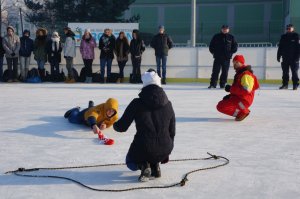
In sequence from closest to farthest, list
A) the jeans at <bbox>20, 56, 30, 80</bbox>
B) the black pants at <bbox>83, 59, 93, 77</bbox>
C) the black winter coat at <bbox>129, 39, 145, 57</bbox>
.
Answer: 1. the black winter coat at <bbox>129, 39, 145, 57</bbox>
2. the jeans at <bbox>20, 56, 30, 80</bbox>
3. the black pants at <bbox>83, 59, 93, 77</bbox>

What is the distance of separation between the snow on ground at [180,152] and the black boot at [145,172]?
0.07m

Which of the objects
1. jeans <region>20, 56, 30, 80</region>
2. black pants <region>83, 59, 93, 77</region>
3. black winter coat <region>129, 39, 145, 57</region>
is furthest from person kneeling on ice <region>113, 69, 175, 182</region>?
jeans <region>20, 56, 30, 80</region>

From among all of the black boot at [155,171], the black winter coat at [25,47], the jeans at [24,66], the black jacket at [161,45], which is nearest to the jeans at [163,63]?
the black jacket at [161,45]

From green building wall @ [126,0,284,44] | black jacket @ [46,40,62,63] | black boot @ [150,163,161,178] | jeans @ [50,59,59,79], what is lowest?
black boot @ [150,163,161,178]

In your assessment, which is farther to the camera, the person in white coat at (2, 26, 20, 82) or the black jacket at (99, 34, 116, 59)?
the black jacket at (99, 34, 116, 59)

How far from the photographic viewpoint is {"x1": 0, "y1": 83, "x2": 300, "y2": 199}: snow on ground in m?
3.93

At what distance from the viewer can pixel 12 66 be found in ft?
49.5

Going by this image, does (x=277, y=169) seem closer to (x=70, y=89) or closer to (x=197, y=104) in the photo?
(x=197, y=104)

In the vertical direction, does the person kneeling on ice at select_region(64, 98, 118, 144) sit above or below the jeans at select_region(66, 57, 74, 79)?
below

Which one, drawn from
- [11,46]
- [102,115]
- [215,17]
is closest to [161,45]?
[11,46]

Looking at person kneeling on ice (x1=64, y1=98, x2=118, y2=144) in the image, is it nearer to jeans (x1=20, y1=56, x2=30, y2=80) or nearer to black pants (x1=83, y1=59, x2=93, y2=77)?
black pants (x1=83, y1=59, x2=93, y2=77)

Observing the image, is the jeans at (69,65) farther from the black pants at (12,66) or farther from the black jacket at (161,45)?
the black jacket at (161,45)

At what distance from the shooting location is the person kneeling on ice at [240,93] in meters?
7.36

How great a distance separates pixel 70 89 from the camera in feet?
41.8
